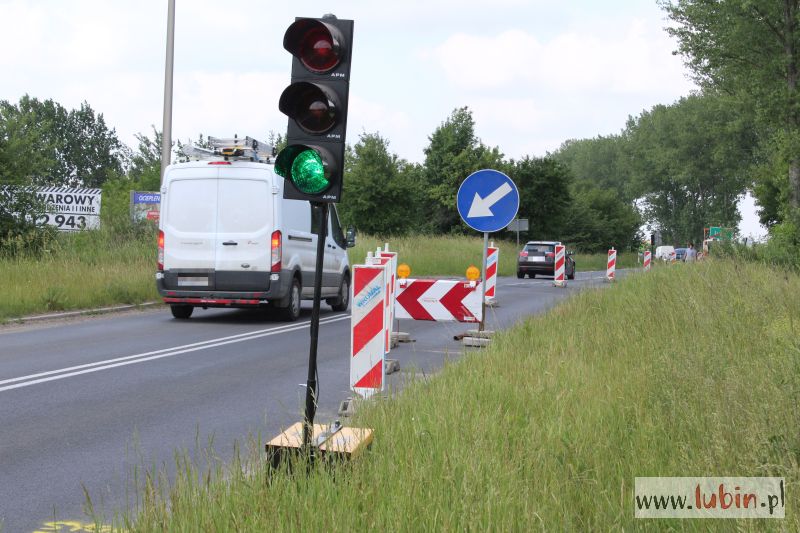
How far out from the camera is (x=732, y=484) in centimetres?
404

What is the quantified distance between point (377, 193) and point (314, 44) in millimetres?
39904

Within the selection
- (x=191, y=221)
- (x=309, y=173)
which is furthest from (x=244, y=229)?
(x=309, y=173)

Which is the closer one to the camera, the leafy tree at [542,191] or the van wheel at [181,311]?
the van wheel at [181,311]

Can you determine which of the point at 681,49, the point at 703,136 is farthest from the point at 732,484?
the point at 703,136

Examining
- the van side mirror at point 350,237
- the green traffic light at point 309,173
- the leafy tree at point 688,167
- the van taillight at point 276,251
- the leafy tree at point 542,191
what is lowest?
the van taillight at point 276,251

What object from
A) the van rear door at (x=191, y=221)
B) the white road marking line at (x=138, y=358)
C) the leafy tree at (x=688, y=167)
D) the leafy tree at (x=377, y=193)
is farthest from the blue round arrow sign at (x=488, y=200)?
the leafy tree at (x=688, y=167)

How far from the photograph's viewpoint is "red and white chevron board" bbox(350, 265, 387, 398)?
26.8 feet

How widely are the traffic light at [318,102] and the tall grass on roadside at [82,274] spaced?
1136 centimetres

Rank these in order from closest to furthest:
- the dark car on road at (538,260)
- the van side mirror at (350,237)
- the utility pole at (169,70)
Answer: the van side mirror at (350,237) → the utility pole at (169,70) → the dark car on road at (538,260)

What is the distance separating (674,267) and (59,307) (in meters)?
12.1

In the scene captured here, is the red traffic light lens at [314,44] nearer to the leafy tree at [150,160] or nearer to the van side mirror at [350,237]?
the van side mirror at [350,237]

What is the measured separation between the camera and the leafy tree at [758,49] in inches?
1441

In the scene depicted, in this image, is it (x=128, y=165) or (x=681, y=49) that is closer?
(x=681, y=49)

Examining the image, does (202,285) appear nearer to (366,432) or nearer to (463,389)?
(463,389)
